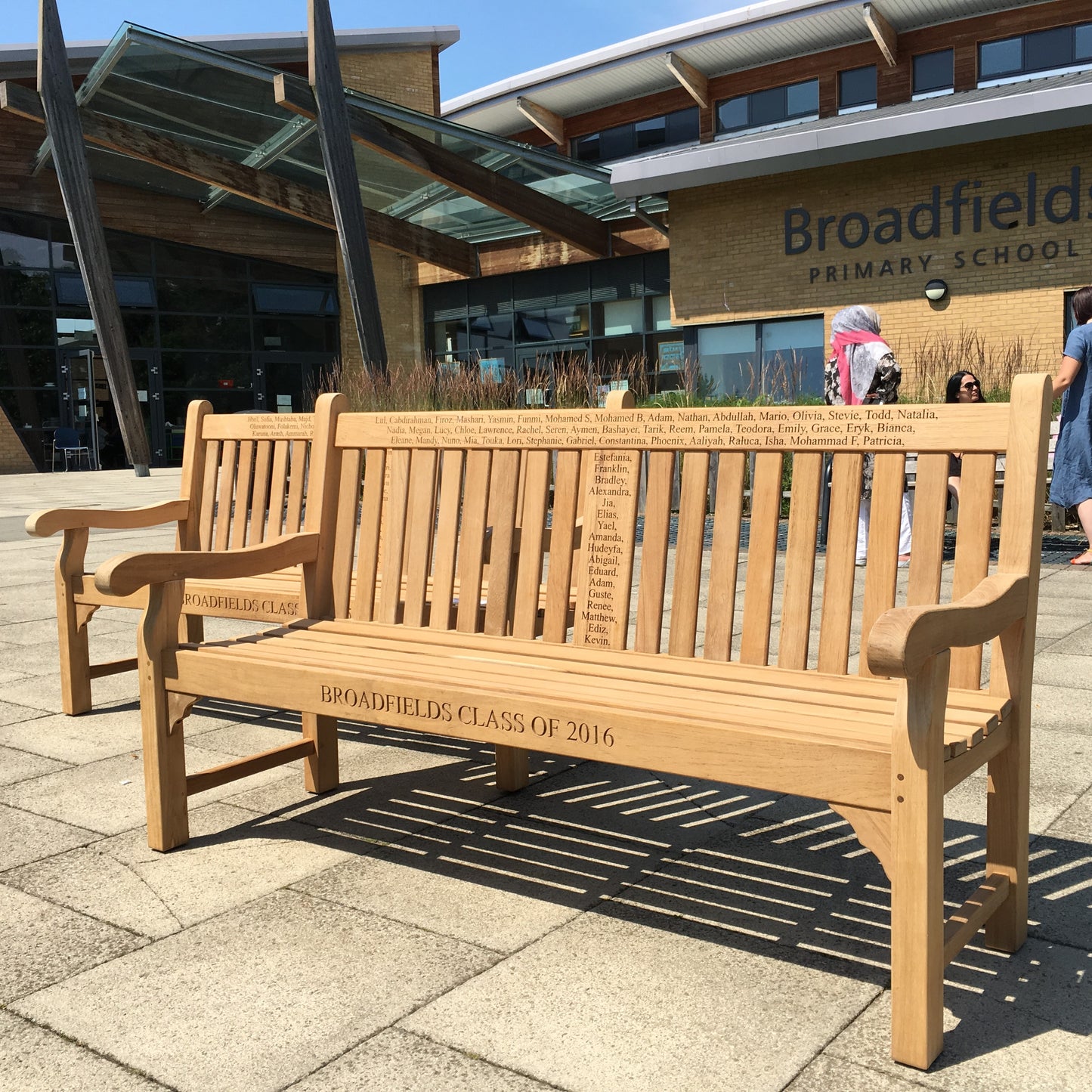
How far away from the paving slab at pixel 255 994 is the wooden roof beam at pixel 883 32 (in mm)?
21955

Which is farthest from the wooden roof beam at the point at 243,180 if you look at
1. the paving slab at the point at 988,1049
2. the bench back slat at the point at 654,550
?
the paving slab at the point at 988,1049

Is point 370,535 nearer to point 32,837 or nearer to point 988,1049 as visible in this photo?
point 32,837

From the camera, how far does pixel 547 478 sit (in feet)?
10.0

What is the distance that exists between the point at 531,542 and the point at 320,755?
3.07 ft

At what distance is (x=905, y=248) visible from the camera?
16859mm

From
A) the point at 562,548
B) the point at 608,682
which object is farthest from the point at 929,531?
the point at 562,548

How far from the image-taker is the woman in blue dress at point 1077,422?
7.28 m

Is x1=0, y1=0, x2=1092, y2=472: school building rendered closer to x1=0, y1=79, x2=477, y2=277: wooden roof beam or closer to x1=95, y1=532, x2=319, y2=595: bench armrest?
x1=0, y1=79, x2=477, y2=277: wooden roof beam

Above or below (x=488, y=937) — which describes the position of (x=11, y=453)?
above

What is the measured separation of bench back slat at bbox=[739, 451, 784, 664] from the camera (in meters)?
2.66

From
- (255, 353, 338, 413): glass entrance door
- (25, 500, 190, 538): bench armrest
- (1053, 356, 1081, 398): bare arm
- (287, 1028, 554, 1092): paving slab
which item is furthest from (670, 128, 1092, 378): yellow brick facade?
(287, 1028, 554, 1092): paving slab

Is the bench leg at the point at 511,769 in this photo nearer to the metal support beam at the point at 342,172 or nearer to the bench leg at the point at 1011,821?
the bench leg at the point at 1011,821

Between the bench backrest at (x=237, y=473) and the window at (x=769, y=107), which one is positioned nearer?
the bench backrest at (x=237, y=473)

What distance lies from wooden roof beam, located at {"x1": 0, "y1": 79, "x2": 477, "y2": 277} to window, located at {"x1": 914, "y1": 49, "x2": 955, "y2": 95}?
31.3ft
